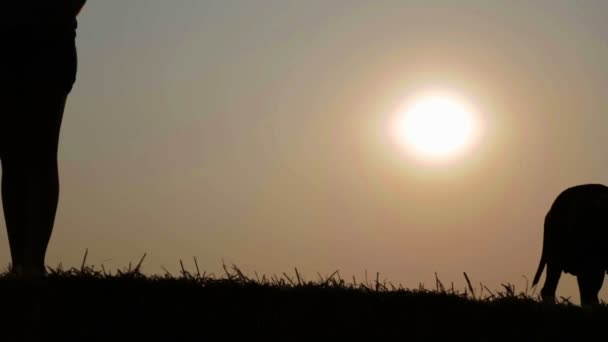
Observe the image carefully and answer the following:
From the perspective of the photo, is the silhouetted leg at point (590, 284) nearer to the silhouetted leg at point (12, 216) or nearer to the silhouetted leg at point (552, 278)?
the silhouetted leg at point (552, 278)

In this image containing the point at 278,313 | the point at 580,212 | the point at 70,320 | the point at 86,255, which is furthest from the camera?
the point at 580,212

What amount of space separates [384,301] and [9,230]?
2.61 metres

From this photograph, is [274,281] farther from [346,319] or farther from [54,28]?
[54,28]

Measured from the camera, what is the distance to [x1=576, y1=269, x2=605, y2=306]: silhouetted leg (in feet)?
47.9

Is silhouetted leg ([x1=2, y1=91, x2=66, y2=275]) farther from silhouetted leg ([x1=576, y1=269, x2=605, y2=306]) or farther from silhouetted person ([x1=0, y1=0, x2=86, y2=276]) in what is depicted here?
silhouetted leg ([x1=576, y1=269, x2=605, y2=306])

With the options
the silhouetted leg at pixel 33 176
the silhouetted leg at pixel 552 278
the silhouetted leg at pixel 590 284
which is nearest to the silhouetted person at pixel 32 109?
the silhouetted leg at pixel 33 176

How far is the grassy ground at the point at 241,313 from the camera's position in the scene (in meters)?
4.55

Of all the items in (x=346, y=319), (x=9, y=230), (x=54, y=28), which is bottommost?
(x=346, y=319)

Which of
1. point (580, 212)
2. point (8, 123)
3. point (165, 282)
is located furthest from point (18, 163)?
point (580, 212)

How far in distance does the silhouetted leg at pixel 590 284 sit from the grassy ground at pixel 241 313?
915 centimetres

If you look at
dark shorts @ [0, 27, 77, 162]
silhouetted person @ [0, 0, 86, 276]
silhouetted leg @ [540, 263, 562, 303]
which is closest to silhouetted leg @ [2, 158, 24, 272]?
silhouetted person @ [0, 0, 86, 276]

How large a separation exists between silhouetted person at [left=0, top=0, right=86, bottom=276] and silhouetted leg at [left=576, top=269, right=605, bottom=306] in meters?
9.98

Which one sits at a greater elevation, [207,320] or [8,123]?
[8,123]

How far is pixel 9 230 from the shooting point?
21.5 feet
